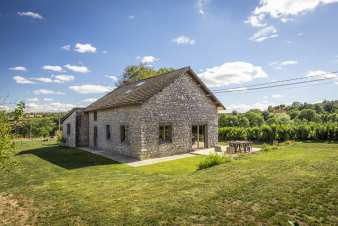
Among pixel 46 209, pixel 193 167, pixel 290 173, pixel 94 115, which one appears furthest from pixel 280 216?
pixel 94 115

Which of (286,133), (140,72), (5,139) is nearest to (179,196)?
(5,139)

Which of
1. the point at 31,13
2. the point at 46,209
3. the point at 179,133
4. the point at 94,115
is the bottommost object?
the point at 46,209

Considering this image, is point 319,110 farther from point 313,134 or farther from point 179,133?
point 179,133

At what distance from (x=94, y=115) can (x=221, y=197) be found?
58.9 ft

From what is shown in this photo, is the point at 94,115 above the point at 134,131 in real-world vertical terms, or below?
above

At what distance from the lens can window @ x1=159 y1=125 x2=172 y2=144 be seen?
56.3 feet

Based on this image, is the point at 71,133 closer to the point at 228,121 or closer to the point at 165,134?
the point at 165,134

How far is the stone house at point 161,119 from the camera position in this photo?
52.9ft

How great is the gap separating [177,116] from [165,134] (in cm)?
162

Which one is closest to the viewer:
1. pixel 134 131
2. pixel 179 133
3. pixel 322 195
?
pixel 322 195

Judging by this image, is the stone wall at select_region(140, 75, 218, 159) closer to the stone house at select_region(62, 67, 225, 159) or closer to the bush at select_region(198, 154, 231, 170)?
the stone house at select_region(62, 67, 225, 159)

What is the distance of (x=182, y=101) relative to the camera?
1833 cm

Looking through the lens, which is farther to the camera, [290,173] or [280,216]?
[290,173]

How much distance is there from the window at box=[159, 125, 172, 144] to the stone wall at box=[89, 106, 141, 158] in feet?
6.45
